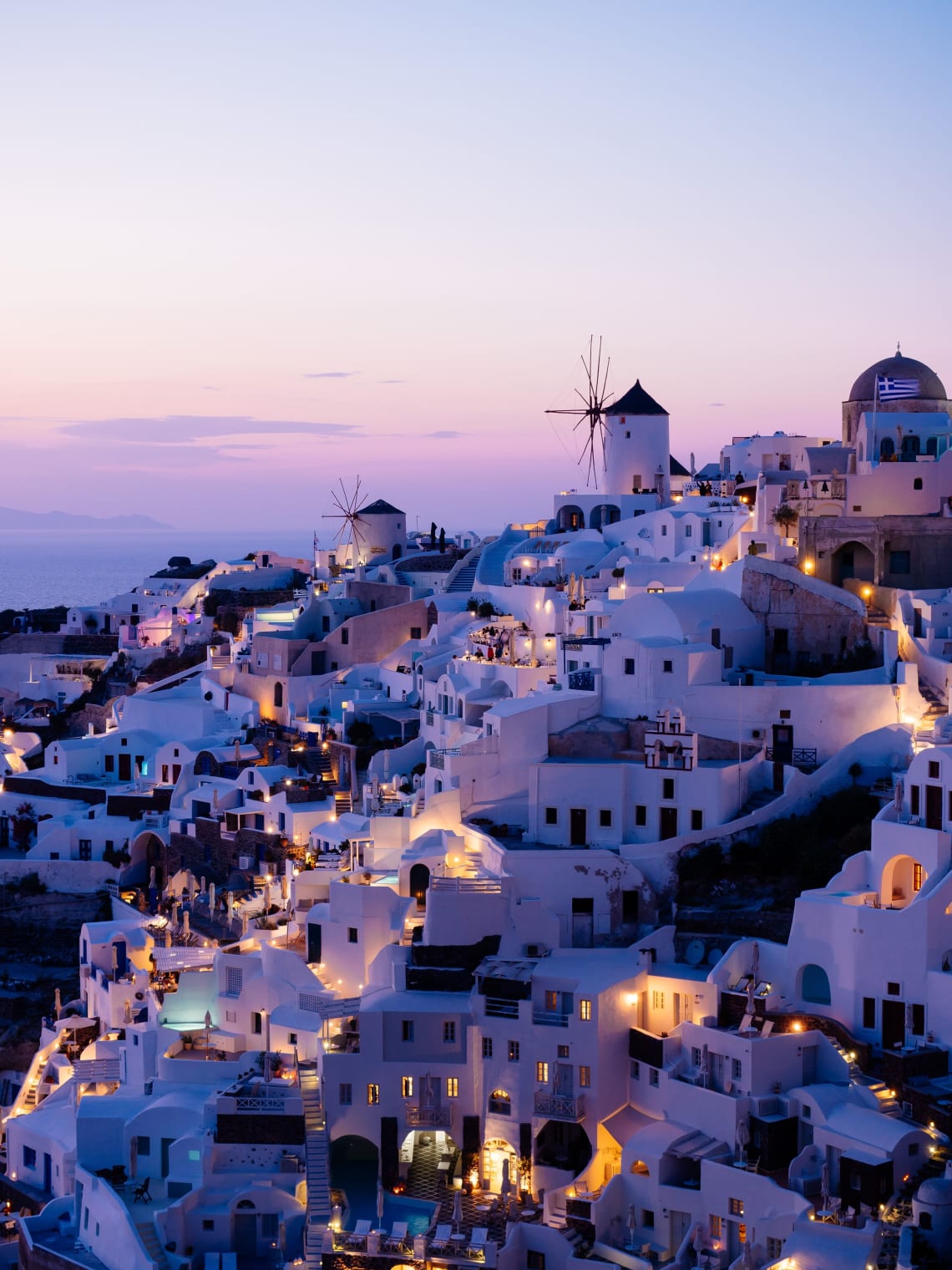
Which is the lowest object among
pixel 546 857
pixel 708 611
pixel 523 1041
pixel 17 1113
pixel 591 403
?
pixel 17 1113

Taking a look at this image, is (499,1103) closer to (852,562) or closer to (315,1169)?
(315,1169)

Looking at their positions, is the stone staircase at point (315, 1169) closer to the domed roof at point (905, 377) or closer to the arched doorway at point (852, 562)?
the arched doorway at point (852, 562)

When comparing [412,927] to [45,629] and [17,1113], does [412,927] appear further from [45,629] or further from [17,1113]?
[45,629]

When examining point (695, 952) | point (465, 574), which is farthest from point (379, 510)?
point (695, 952)

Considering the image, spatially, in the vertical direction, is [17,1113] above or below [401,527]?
below

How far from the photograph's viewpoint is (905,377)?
41188 mm

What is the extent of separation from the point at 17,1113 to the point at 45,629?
117 ft

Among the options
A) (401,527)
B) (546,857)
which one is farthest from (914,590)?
(401,527)

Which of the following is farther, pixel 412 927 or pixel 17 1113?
pixel 17 1113

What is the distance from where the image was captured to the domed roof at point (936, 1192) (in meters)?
21.1

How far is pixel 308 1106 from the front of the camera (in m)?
27.0

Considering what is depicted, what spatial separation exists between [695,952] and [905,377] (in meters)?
18.2

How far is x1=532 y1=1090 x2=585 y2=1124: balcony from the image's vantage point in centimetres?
2602

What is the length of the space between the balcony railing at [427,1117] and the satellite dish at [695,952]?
4337 mm
